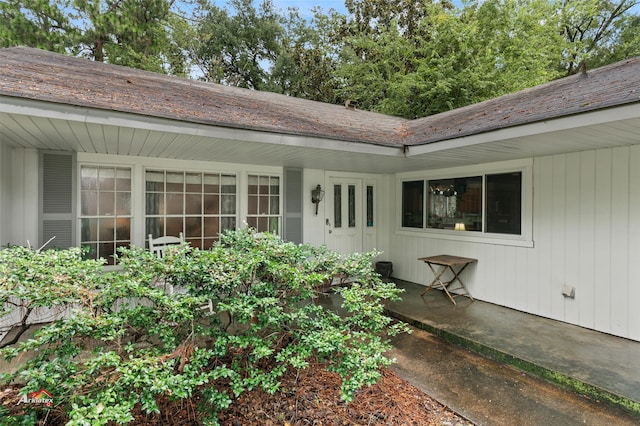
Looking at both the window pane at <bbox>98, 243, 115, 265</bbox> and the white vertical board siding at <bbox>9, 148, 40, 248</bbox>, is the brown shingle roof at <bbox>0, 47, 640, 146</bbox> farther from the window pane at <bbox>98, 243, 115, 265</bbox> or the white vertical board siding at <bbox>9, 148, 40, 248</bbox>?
the window pane at <bbox>98, 243, 115, 265</bbox>

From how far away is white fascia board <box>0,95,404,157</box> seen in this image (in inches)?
100

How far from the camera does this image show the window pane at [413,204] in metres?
6.31

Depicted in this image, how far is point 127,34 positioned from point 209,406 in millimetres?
13472

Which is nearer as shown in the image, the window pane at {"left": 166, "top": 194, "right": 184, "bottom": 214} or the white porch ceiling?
the white porch ceiling

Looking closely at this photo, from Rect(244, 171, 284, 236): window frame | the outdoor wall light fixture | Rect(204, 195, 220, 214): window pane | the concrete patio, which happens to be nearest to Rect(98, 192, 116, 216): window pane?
Rect(204, 195, 220, 214): window pane

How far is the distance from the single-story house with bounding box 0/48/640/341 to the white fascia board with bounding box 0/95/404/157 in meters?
0.01

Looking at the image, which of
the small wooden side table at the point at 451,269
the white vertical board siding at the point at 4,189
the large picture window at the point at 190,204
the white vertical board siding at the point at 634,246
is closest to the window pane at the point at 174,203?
the large picture window at the point at 190,204

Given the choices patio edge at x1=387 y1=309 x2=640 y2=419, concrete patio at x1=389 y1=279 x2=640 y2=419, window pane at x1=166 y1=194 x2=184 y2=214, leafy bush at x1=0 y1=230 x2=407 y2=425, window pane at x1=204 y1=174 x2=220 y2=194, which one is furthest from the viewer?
window pane at x1=204 y1=174 x2=220 y2=194

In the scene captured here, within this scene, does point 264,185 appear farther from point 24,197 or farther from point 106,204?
point 24,197

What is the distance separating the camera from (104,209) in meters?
4.43

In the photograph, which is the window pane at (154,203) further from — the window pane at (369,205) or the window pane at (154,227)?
the window pane at (369,205)

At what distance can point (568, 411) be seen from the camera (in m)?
2.51

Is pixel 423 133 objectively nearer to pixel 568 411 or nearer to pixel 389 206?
pixel 389 206

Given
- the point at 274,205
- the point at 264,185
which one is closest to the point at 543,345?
the point at 274,205
